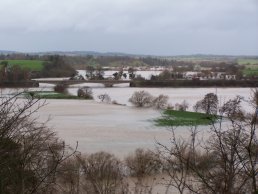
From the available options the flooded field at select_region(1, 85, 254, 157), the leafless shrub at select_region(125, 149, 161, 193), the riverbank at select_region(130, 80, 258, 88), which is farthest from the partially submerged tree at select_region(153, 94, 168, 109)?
the riverbank at select_region(130, 80, 258, 88)

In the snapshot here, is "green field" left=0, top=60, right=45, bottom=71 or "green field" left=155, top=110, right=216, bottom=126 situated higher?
"green field" left=0, top=60, right=45, bottom=71

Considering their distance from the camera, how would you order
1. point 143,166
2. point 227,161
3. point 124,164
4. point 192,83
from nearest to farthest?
point 227,161 → point 143,166 → point 124,164 → point 192,83

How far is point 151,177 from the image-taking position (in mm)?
12633

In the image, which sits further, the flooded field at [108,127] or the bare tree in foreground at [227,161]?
the flooded field at [108,127]

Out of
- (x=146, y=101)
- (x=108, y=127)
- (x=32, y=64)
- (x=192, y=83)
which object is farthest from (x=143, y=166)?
(x=32, y=64)

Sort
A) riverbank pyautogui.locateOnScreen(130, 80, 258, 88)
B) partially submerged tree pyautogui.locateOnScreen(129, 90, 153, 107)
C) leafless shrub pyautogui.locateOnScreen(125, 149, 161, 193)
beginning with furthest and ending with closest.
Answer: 1. riverbank pyautogui.locateOnScreen(130, 80, 258, 88)
2. partially submerged tree pyautogui.locateOnScreen(129, 90, 153, 107)
3. leafless shrub pyautogui.locateOnScreen(125, 149, 161, 193)

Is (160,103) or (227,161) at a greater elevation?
(227,161)

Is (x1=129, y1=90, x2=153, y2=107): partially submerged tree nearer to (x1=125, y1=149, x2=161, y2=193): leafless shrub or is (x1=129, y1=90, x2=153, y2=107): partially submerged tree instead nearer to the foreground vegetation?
the foreground vegetation

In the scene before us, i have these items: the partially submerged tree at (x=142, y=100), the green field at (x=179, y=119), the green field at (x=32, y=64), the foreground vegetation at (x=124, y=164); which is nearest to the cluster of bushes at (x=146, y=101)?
the partially submerged tree at (x=142, y=100)

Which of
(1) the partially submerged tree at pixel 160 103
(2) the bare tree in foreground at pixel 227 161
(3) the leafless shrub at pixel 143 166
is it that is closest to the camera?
(2) the bare tree in foreground at pixel 227 161

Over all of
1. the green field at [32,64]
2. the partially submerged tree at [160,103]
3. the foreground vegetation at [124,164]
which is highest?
the foreground vegetation at [124,164]

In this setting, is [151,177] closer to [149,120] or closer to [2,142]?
[2,142]

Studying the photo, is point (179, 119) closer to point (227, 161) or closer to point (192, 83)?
point (227, 161)

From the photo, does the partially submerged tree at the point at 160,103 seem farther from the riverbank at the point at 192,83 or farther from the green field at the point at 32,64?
the green field at the point at 32,64
